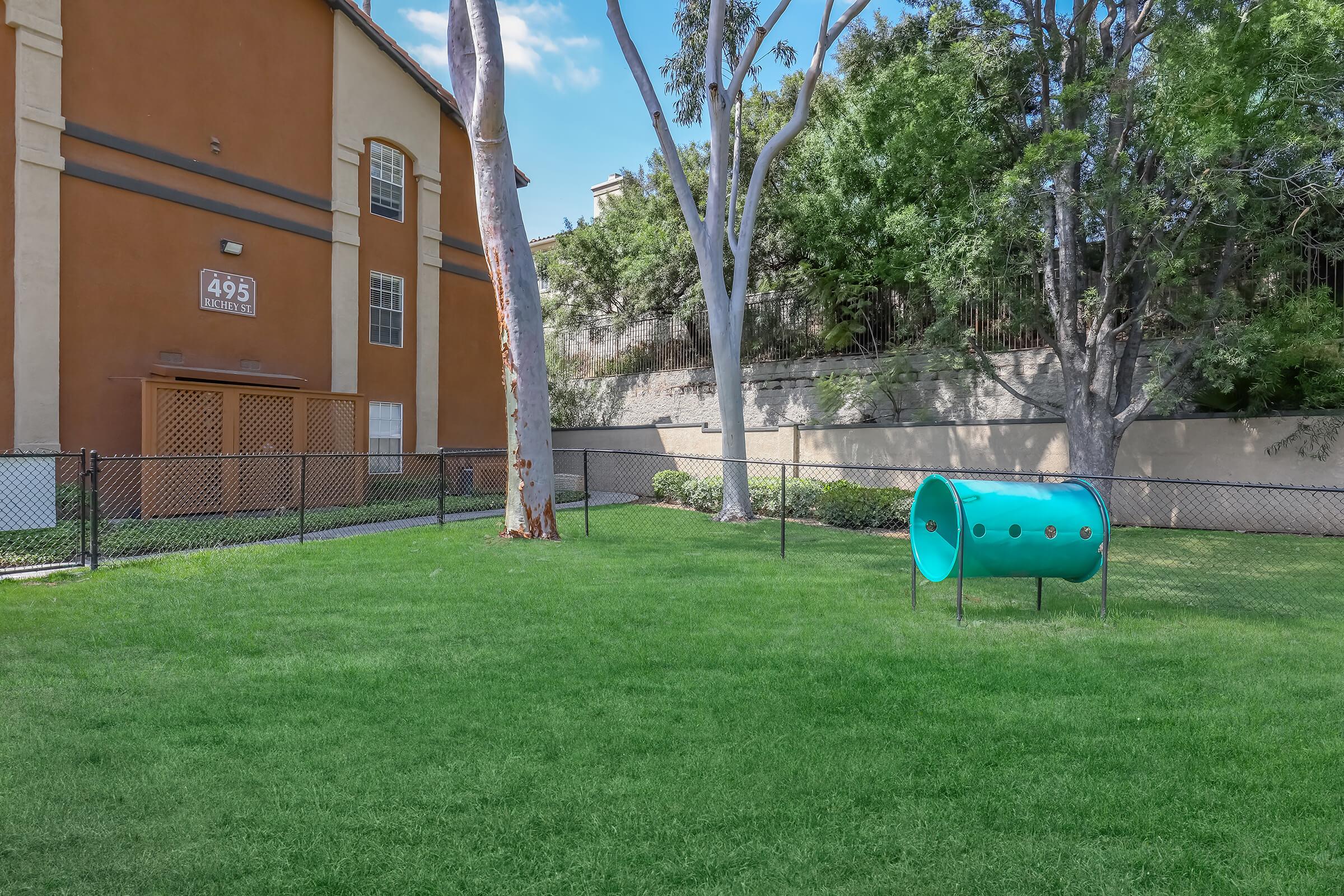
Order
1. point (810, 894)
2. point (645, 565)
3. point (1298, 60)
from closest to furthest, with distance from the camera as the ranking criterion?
1. point (810, 894)
2. point (645, 565)
3. point (1298, 60)

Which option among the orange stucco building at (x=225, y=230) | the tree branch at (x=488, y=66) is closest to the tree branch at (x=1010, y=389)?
the tree branch at (x=488, y=66)

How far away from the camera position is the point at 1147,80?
1367 centimetres

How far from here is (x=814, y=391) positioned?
65.9 ft

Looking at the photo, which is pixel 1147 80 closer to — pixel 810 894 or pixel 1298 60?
pixel 1298 60

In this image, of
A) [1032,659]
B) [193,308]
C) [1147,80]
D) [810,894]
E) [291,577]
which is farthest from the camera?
[193,308]

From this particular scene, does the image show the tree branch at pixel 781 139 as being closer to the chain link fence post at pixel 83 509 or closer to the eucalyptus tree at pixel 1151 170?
the eucalyptus tree at pixel 1151 170

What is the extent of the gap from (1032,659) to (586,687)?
308cm

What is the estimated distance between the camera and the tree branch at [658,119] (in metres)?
14.5

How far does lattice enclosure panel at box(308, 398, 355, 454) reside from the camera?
15719 millimetres

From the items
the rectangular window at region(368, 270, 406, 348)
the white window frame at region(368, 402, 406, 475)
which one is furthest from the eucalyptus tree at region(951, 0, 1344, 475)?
the rectangular window at region(368, 270, 406, 348)

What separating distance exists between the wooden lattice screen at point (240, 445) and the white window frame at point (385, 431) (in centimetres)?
174

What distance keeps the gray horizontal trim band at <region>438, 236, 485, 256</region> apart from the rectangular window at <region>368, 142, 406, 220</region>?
1292mm

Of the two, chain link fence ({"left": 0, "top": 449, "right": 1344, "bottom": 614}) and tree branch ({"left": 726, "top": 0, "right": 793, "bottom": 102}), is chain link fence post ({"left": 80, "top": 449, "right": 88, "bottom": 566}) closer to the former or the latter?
chain link fence ({"left": 0, "top": 449, "right": 1344, "bottom": 614})

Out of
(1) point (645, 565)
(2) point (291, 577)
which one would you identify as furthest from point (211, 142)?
(1) point (645, 565)
